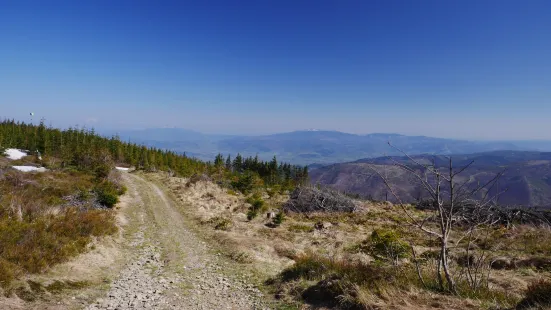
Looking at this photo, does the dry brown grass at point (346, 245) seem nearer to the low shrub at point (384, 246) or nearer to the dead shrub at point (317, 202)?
the low shrub at point (384, 246)

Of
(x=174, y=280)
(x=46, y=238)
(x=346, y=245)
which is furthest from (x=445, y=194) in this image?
(x=46, y=238)

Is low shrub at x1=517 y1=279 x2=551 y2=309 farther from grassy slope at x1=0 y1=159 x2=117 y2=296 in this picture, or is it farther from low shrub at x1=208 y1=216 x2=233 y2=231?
low shrub at x1=208 y1=216 x2=233 y2=231

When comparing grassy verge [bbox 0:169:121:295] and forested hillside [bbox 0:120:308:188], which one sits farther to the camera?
forested hillside [bbox 0:120:308:188]

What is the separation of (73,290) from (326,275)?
7545 millimetres

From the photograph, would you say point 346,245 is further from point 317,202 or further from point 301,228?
point 317,202

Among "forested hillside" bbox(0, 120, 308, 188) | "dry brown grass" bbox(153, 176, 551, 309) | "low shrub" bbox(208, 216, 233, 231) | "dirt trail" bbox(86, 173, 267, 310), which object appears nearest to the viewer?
"dry brown grass" bbox(153, 176, 551, 309)

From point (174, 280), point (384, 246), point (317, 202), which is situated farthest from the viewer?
point (317, 202)

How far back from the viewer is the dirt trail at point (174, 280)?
7910mm

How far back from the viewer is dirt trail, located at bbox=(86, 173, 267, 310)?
7.91 metres

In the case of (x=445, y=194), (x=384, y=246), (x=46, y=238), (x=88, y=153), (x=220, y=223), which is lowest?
(x=220, y=223)

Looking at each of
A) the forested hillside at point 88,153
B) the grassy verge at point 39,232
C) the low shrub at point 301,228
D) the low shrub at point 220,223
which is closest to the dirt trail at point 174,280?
the grassy verge at point 39,232

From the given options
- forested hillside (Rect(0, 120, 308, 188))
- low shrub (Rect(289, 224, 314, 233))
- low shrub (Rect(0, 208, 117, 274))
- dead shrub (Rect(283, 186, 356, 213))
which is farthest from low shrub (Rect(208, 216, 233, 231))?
forested hillside (Rect(0, 120, 308, 188))

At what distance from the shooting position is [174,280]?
9516mm

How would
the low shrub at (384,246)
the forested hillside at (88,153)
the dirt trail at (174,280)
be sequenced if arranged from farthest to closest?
the forested hillside at (88,153) < the low shrub at (384,246) < the dirt trail at (174,280)
